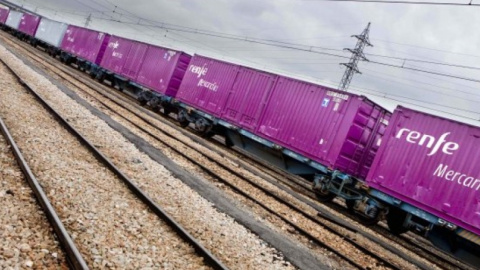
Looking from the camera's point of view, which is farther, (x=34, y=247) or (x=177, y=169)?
(x=177, y=169)

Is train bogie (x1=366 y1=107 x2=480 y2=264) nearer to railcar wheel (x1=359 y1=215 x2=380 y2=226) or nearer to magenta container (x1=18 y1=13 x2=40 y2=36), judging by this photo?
railcar wheel (x1=359 y1=215 x2=380 y2=226)

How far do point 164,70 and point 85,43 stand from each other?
52.1 feet

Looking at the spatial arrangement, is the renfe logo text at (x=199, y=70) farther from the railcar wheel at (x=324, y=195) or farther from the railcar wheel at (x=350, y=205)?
the railcar wheel at (x=350, y=205)

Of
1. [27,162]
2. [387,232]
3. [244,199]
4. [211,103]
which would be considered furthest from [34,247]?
[211,103]

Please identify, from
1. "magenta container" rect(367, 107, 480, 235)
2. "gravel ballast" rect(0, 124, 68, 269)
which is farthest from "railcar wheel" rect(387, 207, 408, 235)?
"gravel ballast" rect(0, 124, 68, 269)

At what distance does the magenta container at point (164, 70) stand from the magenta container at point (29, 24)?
3261 centimetres

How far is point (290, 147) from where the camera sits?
552 inches

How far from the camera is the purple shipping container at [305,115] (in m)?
12.7

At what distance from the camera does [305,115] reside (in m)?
13.7

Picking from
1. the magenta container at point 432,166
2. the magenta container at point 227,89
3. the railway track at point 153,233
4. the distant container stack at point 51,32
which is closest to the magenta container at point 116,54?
the magenta container at point 227,89

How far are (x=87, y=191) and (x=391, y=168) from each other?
29.2 feet

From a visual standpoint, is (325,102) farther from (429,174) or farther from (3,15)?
(3,15)

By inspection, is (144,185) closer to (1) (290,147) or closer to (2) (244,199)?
(2) (244,199)

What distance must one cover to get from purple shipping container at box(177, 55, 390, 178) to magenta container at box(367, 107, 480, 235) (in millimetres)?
1444
